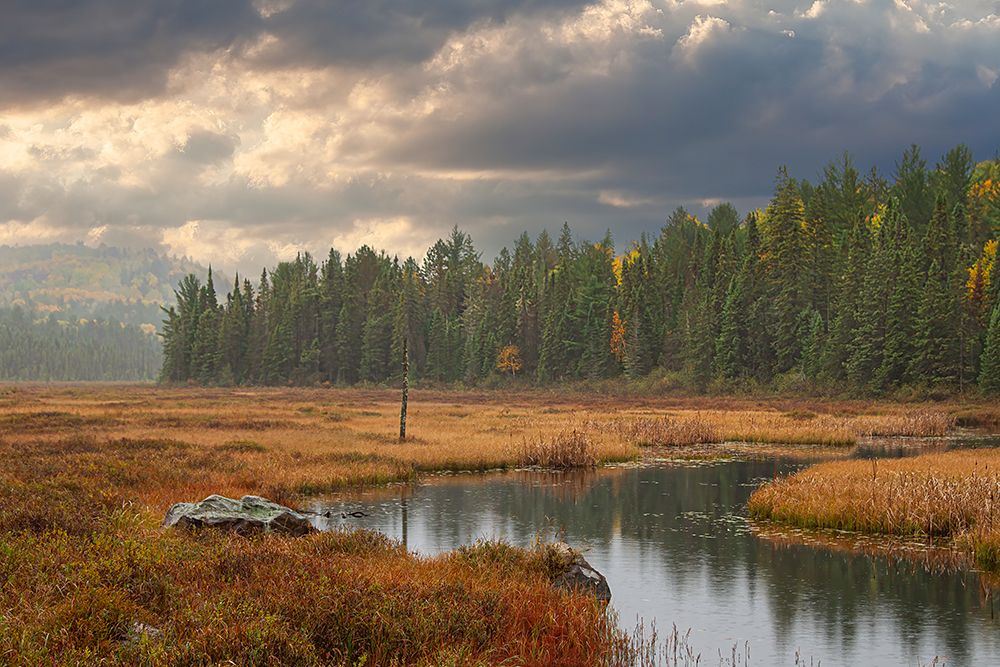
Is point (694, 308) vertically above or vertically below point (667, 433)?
above

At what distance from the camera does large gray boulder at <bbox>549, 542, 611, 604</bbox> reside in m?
17.8

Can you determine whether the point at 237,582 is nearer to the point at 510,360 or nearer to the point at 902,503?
the point at 902,503

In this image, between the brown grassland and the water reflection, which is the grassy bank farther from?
the water reflection

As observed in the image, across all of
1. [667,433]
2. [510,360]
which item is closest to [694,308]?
[510,360]

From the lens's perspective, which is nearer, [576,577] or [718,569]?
[576,577]

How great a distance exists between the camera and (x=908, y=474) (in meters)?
29.4

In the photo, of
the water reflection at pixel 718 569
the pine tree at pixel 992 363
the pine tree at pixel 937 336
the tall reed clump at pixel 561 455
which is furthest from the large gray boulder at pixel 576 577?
the pine tree at pixel 937 336

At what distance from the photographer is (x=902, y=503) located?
25281mm

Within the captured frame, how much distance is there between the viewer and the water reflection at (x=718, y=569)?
1664 cm

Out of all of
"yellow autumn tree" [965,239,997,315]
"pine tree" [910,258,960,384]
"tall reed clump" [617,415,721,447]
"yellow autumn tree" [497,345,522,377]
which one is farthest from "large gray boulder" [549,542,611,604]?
"yellow autumn tree" [497,345,522,377]

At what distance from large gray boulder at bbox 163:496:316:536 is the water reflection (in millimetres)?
3534

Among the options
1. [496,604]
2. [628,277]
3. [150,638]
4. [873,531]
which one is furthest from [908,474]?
[628,277]

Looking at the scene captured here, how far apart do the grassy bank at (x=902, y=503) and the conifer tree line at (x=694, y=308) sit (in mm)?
26994

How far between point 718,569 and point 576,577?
573 centimetres
